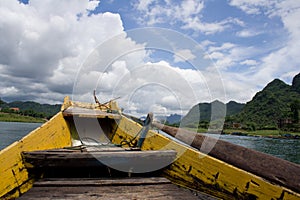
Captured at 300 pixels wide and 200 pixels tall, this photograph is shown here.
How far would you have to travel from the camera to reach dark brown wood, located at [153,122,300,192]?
3.59ft

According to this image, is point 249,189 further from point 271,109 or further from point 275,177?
point 271,109

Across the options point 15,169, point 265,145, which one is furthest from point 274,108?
point 15,169

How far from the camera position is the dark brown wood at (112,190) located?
1690mm

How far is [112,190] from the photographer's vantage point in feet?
6.07

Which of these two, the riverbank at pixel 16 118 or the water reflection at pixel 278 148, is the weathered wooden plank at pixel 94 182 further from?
the riverbank at pixel 16 118

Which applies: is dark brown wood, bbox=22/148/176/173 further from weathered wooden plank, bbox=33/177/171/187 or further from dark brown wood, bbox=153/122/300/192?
dark brown wood, bbox=153/122/300/192

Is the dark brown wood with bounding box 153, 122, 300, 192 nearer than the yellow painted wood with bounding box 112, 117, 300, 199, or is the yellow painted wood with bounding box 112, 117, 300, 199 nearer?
the dark brown wood with bounding box 153, 122, 300, 192

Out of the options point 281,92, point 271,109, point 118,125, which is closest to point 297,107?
point 271,109

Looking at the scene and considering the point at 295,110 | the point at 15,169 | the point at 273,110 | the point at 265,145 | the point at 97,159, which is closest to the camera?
the point at 15,169

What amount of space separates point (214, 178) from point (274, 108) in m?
108

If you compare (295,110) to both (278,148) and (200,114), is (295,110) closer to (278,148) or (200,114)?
(278,148)

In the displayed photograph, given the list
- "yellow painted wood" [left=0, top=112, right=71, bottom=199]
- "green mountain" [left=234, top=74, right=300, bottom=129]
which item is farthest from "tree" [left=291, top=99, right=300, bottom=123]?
"yellow painted wood" [left=0, top=112, right=71, bottom=199]

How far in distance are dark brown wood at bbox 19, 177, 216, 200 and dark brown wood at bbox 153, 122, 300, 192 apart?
409mm

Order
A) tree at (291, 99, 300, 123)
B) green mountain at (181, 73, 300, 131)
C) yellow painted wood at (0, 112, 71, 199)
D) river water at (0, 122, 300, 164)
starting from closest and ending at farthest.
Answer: yellow painted wood at (0, 112, 71, 199)
river water at (0, 122, 300, 164)
tree at (291, 99, 300, 123)
green mountain at (181, 73, 300, 131)
